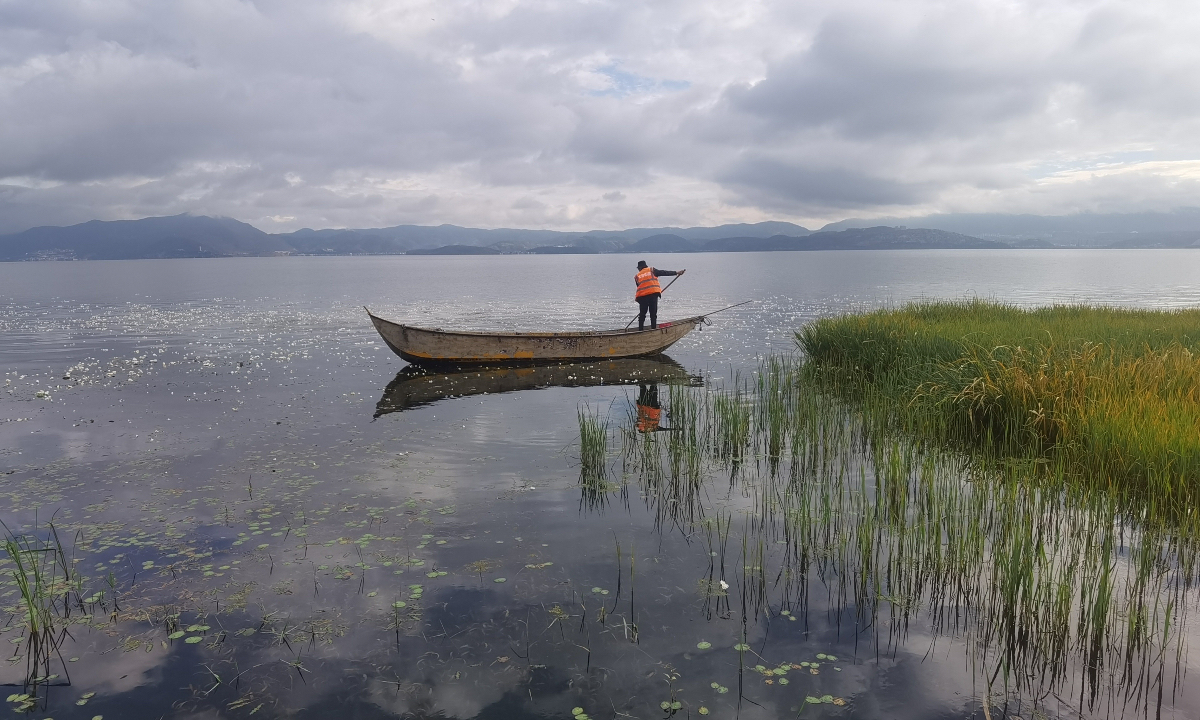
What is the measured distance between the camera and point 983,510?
8750 millimetres

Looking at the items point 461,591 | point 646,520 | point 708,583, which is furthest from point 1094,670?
point 461,591

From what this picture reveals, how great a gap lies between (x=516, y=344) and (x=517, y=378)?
202 centimetres

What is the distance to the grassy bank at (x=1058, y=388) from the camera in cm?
880

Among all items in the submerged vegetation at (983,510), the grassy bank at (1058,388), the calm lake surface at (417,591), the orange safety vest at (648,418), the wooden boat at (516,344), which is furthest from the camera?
the wooden boat at (516,344)

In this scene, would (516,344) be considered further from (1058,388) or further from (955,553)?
(955,553)

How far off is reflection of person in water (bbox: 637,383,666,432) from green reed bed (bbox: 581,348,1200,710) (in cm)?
240

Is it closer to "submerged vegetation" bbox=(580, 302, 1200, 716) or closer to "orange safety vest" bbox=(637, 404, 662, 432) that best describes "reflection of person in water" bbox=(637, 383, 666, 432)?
"orange safety vest" bbox=(637, 404, 662, 432)

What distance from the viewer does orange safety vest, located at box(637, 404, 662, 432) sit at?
49.4ft

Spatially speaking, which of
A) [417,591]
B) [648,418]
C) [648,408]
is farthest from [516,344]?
[417,591]

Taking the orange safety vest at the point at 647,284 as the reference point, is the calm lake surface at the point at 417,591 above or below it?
A: below

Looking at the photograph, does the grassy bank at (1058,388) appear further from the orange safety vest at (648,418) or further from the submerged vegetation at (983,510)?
the orange safety vest at (648,418)

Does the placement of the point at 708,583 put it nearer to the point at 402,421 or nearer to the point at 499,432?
the point at 499,432

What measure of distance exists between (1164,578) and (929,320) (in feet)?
48.7

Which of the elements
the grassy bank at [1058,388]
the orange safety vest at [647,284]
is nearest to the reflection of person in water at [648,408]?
the grassy bank at [1058,388]
